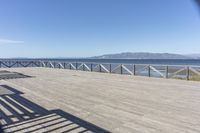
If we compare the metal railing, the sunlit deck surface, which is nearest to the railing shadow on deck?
the sunlit deck surface

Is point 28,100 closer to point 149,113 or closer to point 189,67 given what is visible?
point 149,113

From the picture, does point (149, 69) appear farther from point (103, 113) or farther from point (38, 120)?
point (38, 120)

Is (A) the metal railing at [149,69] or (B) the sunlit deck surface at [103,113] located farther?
(A) the metal railing at [149,69]

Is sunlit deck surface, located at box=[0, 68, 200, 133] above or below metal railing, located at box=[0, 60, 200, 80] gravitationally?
below

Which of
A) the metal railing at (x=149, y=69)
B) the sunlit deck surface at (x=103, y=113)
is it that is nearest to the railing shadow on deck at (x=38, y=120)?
the sunlit deck surface at (x=103, y=113)

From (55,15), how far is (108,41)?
28194 millimetres

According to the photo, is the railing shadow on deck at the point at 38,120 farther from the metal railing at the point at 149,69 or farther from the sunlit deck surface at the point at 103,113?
the metal railing at the point at 149,69

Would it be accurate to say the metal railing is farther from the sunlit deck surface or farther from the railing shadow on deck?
the railing shadow on deck

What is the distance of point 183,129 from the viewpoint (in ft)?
10.5

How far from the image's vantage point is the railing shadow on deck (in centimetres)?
331

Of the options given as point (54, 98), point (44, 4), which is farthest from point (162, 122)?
point (44, 4)

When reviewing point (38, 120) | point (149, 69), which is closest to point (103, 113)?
point (38, 120)

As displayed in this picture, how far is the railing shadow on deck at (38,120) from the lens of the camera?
130 inches

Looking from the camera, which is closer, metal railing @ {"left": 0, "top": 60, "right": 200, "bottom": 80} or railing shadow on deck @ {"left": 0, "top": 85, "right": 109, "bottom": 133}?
railing shadow on deck @ {"left": 0, "top": 85, "right": 109, "bottom": 133}
